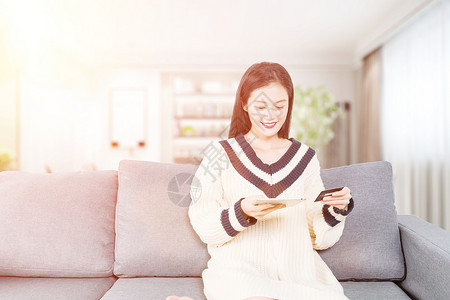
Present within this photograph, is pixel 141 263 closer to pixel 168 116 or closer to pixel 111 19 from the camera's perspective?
pixel 111 19

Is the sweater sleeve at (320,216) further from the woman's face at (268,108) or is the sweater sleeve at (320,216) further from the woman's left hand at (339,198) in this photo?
the woman's face at (268,108)

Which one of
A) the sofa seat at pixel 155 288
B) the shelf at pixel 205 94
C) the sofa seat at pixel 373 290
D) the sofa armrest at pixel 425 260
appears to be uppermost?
the shelf at pixel 205 94

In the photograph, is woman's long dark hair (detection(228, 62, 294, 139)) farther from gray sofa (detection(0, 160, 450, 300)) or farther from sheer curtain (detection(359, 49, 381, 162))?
sheer curtain (detection(359, 49, 381, 162))

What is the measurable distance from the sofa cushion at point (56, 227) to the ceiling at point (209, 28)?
2.68 metres

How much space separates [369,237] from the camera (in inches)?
50.0

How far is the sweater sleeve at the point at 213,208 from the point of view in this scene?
1051 mm

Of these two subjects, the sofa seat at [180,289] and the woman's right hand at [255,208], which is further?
the sofa seat at [180,289]

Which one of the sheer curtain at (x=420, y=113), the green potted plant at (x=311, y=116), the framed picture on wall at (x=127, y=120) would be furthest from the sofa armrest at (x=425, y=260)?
the framed picture on wall at (x=127, y=120)

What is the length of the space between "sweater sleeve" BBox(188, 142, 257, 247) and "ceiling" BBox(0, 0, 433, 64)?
279cm

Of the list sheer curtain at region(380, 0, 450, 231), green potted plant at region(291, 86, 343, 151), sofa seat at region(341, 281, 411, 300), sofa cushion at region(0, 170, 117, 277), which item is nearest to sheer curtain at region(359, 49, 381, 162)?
sheer curtain at region(380, 0, 450, 231)

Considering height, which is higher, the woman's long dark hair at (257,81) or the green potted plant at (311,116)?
the green potted plant at (311,116)

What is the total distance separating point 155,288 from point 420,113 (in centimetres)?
331

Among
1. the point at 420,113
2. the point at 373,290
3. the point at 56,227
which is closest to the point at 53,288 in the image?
the point at 56,227

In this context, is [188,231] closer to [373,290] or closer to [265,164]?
[265,164]
